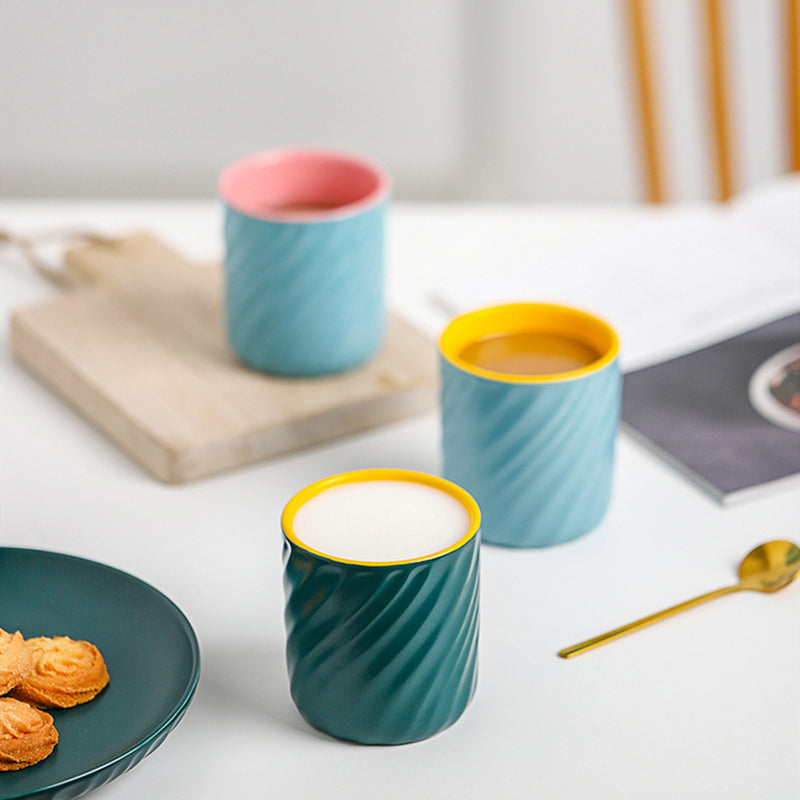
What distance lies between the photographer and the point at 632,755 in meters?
0.49

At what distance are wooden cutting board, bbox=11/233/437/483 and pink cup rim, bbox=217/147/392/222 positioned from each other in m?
0.09

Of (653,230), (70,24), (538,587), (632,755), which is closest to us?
(632,755)

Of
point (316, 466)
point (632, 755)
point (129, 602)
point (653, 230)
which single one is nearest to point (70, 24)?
point (653, 230)

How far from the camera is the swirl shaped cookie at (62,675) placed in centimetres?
47

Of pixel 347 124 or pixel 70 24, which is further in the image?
pixel 347 124

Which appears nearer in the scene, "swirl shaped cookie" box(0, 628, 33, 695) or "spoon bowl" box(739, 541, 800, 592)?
"swirl shaped cookie" box(0, 628, 33, 695)

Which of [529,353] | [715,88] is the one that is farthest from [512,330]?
[715,88]

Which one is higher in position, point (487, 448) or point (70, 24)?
point (70, 24)

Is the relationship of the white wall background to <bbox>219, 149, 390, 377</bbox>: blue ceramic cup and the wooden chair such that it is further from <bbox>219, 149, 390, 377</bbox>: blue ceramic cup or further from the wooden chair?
<bbox>219, 149, 390, 377</bbox>: blue ceramic cup

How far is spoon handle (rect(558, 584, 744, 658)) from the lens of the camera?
1.78ft

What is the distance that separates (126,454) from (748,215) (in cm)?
49

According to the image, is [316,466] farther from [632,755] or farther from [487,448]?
[632,755]

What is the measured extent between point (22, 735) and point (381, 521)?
0.15m

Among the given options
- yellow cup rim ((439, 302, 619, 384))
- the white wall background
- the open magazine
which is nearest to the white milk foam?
yellow cup rim ((439, 302, 619, 384))
